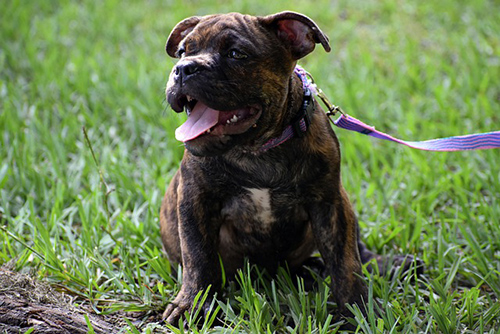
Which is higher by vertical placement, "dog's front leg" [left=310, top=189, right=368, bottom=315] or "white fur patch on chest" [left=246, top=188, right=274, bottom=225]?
"white fur patch on chest" [left=246, top=188, right=274, bottom=225]

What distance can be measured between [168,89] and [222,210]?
75 centimetres

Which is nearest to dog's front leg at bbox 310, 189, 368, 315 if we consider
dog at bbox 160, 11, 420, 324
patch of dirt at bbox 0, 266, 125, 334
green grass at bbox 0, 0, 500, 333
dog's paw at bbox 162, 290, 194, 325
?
dog at bbox 160, 11, 420, 324

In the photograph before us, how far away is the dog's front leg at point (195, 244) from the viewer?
10.3 feet

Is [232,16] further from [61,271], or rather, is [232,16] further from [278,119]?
[61,271]

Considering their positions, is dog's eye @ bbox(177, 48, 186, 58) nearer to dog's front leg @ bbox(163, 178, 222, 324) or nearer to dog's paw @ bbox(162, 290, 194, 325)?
dog's front leg @ bbox(163, 178, 222, 324)

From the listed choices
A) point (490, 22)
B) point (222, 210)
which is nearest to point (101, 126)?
point (222, 210)

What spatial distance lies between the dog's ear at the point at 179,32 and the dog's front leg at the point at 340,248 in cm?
112

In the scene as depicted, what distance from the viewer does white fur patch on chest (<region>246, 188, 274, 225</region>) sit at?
3129 mm

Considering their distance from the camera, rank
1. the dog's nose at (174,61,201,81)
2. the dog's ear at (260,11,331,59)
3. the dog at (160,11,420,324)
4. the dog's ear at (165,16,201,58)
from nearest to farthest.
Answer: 1. the dog's nose at (174,61,201,81)
2. the dog at (160,11,420,324)
3. the dog's ear at (260,11,331,59)
4. the dog's ear at (165,16,201,58)

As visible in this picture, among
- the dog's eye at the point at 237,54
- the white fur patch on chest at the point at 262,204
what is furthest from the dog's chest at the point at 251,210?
the dog's eye at the point at 237,54

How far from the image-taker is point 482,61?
650 centimetres

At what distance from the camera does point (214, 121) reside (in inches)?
110

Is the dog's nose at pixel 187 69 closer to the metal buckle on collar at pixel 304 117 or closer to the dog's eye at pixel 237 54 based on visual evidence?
the dog's eye at pixel 237 54

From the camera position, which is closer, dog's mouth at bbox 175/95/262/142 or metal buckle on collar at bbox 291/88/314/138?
dog's mouth at bbox 175/95/262/142
